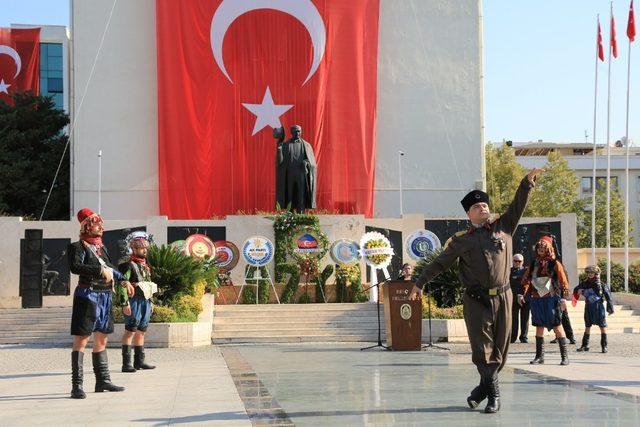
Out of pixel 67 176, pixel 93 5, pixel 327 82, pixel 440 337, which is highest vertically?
pixel 93 5

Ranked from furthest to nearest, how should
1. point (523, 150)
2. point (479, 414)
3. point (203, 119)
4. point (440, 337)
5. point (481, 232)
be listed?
point (523, 150), point (203, 119), point (440, 337), point (481, 232), point (479, 414)

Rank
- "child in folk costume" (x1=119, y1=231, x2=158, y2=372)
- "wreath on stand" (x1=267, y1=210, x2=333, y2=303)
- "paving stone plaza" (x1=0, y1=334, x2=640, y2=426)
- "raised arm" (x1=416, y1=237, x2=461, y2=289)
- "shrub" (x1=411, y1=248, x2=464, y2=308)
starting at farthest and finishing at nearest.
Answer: "wreath on stand" (x1=267, y1=210, x2=333, y2=303) → "shrub" (x1=411, y1=248, x2=464, y2=308) → "child in folk costume" (x1=119, y1=231, x2=158, y2=372) → "raised arm" (x1=416, y1=237, x2=461, y2=289) → "paving stone plaza" (x1=0, y1=334, x2=640, y2=426)

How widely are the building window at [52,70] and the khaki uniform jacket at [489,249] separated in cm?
6118

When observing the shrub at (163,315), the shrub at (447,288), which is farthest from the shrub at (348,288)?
the shrub at (163,315)

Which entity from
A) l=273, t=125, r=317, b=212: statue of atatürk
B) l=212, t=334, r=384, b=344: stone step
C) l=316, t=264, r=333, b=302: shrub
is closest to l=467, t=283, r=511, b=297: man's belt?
l=212, t=334, r=384, b=344: stone step

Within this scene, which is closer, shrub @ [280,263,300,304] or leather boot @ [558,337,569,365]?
leather boot @ [558,337,569,365]

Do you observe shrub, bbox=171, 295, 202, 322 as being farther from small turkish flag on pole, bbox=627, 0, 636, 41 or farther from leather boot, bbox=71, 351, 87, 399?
small turkish flag on pole, bbox=627, 0, 636, 41

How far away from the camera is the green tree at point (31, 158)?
37812mm

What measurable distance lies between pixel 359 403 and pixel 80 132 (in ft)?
95.2

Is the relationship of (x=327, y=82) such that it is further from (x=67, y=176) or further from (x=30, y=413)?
(x=30, y=413)

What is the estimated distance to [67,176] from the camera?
39.3 metres

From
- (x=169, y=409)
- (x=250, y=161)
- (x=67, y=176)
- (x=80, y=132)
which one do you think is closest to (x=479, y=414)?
(x=169, y=409)

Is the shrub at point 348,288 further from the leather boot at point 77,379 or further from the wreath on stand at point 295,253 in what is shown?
the leather boot at point 77,379

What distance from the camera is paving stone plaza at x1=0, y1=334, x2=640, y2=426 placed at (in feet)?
23.7
